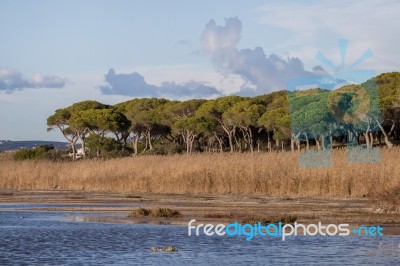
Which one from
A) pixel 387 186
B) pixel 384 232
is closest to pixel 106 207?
pixel 387 186

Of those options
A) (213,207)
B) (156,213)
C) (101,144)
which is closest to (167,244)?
(156,213)

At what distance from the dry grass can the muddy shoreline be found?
2.84 feet

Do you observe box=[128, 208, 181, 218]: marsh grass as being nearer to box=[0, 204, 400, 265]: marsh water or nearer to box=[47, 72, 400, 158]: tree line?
box=[0, 204, 400, 265]: marsh water

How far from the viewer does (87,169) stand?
4259 centimetres

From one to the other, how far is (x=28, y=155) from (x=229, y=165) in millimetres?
47233

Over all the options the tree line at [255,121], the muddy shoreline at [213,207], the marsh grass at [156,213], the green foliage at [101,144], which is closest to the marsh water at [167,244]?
the muddy shoreline at [213,207]

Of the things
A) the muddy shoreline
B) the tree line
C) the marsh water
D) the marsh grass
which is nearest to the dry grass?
the muddy shoreline

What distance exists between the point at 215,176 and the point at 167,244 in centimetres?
1736

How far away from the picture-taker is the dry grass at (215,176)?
3070 centimetres

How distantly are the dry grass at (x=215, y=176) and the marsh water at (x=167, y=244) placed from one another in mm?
9346

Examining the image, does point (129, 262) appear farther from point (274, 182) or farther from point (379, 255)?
point (274, 182)

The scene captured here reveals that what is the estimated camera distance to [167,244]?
18.3 m

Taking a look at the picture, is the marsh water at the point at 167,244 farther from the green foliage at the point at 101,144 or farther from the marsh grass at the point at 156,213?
the green foliage at the point at 101,144

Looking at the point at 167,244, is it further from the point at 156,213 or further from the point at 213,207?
the point at 213,207
